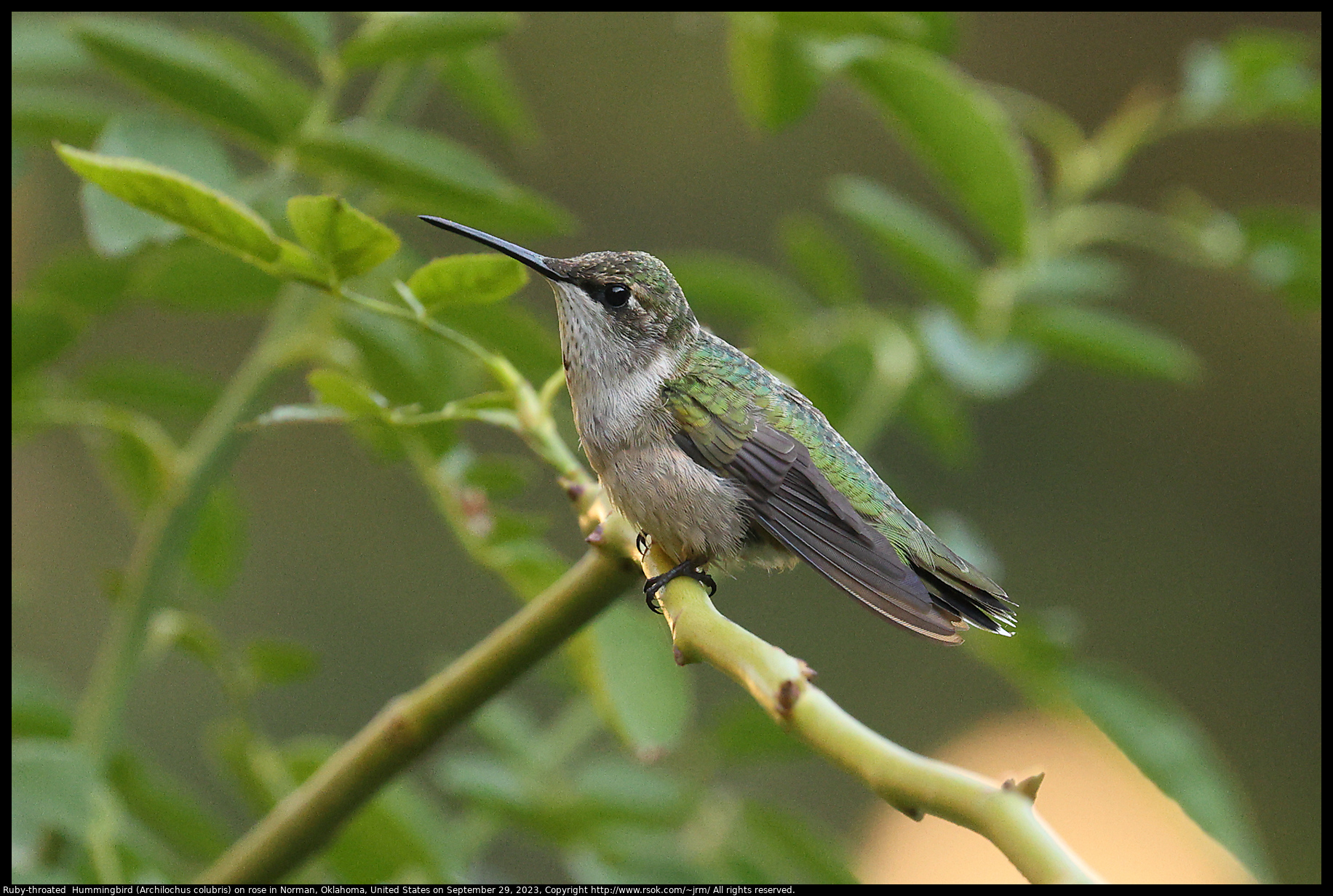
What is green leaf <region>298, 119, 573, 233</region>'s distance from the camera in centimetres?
102

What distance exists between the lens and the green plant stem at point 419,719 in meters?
0.75

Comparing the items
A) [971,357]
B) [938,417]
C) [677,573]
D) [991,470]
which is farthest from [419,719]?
[991,470]

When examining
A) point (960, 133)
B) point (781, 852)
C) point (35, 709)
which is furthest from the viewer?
point (781, 852)

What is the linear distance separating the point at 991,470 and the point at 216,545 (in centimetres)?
285

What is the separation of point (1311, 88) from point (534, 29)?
2567mm

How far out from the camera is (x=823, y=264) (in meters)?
1.54

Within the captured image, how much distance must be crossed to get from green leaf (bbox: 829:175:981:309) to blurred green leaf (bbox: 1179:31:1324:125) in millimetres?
482

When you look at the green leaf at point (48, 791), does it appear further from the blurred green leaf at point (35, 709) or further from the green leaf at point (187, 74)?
the green leaf at point (187, 74)

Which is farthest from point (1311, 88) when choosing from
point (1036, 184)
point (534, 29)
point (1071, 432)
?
point (534, 29)

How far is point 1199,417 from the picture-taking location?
3914 millimetres

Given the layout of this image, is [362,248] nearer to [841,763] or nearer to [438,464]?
[438,464]

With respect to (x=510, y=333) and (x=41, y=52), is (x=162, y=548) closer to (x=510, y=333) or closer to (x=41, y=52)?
(x=510, y=333)

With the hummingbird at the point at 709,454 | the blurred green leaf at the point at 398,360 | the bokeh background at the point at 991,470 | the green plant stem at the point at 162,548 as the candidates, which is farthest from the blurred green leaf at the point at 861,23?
the bokeh background at the point at 991,470

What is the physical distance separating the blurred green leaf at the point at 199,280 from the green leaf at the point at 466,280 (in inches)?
16.8
